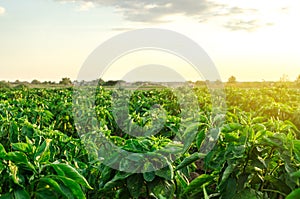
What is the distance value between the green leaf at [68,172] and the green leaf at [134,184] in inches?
20.2

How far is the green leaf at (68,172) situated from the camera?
2.34 meters

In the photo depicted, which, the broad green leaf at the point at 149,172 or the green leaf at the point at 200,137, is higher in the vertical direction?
the green leaf at the point at 200,137

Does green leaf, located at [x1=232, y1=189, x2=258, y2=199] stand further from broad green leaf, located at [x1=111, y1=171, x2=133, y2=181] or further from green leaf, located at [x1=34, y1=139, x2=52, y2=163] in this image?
green leaf, located at [x1=34, y1=139, x2=52, y2=163]

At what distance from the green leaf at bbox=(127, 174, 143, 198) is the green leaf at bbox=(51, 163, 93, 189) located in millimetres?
→ 512

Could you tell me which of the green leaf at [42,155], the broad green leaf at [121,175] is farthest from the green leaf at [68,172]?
the broad green leaf at [121,175]

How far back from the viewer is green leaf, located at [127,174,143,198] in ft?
9.30

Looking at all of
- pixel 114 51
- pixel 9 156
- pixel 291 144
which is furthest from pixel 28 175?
pixel 114 51

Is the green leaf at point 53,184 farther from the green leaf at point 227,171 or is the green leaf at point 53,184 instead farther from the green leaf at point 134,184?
the green leaf at point 227,171

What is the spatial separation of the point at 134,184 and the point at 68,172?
580 millimetres

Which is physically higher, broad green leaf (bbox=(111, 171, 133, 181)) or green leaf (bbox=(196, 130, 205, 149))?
green leaf (bbox=(196, 130, 205, 149))

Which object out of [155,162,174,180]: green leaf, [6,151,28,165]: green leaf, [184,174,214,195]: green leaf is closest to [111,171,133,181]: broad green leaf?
[155,162,174,180]: green leaf

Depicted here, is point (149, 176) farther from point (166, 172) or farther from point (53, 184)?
point (53, 184)

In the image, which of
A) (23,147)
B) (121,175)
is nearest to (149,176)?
(121,175)

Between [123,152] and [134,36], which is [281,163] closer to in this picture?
[123,152]
